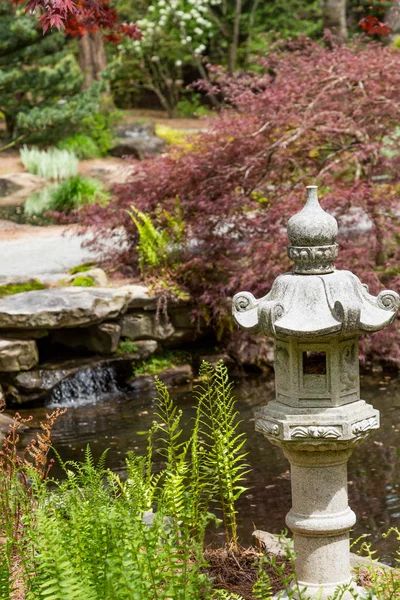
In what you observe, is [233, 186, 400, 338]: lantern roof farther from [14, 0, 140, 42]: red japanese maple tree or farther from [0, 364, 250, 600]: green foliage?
[14, 0, 140, 42]: red japanese maple tree

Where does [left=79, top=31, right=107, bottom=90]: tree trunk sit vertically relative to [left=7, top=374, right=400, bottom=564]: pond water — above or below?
above

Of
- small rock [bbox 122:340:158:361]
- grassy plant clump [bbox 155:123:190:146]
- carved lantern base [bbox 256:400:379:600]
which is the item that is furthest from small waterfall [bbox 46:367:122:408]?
grassy plant clump [bbox 155:123:190:146]

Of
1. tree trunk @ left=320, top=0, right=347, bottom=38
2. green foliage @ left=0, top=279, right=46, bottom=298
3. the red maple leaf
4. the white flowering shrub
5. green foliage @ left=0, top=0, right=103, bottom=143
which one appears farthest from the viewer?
the white flowering shrub

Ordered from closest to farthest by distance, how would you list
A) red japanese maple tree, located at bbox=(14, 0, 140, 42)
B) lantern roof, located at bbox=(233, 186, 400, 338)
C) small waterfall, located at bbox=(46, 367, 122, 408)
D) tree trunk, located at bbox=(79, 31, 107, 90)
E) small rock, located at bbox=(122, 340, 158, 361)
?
1. lantern roof, located at bbox=(233, 186, 400, 338)
2. red japanese maple tree, located at bbox=(14, 0, 140, 42)
3. small waterfall, located at bbox=(46, 367, 122, 408)
4. small rock, located at bbox=(122, 340, 158, 361)
5. tree trunk, located at bbox=(79, 31, 107, 90)

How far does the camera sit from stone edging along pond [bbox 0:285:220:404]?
28.8 ft

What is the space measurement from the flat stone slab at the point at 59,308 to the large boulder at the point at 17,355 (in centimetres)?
17

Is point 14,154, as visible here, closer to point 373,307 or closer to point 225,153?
point 225,153

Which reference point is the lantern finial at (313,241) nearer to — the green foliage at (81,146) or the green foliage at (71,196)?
the green foliage at (71,196)

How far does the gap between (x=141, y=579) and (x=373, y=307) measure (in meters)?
1.47

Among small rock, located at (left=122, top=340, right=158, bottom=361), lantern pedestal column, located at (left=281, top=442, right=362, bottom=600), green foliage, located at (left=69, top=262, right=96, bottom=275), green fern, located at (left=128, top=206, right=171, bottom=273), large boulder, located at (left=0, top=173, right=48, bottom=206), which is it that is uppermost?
lantern pedestal column, located at (left=281, top=442, right=362, bottom=600)

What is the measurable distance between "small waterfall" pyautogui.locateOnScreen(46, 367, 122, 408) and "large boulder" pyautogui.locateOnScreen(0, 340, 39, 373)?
40cm

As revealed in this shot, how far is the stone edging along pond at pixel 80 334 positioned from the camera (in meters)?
8.77

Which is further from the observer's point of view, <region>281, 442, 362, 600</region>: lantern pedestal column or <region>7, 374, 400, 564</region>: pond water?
<region>7, 374, 400, 564</region>: pond water

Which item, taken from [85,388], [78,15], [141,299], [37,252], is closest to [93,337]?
[85,388]
